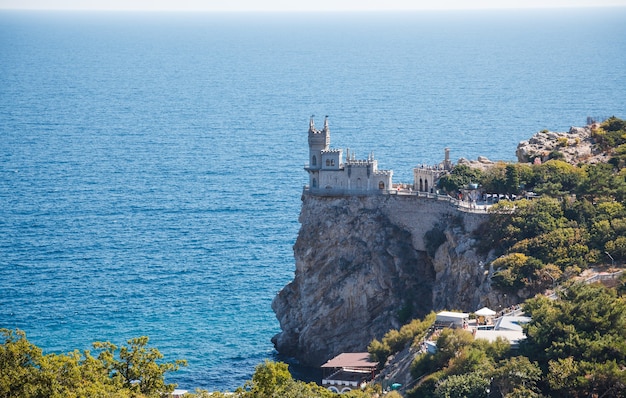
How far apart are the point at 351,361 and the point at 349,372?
5.67 feet

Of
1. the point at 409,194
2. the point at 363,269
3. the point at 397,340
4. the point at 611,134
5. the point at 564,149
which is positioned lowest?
the point at 397,340

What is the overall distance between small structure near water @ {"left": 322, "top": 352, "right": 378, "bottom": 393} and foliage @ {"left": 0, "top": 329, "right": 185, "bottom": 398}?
21589 mm

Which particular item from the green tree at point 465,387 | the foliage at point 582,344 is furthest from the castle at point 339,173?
the green tree at point 465,387

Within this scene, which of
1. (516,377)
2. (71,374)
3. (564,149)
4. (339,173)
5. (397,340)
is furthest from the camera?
(564,149)

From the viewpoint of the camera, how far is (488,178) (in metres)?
114

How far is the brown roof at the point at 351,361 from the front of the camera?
318 feet

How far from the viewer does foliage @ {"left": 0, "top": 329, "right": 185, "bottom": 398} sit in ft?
223

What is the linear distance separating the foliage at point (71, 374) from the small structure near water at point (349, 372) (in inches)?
850

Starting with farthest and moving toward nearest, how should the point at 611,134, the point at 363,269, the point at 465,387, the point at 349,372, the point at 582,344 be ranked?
the point at 611,134, the point at 363,269, the point at 349,372, the point at 582,344, the point at 465,387

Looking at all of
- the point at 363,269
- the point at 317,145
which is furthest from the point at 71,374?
the point at 317,145

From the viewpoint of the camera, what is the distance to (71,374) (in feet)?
229

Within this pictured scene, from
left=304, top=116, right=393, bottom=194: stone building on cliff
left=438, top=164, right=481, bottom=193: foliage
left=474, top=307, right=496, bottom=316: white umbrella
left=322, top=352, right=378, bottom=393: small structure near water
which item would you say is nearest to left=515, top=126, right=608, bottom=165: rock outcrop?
left=438, top=164, right=481, bottom=193: foliage

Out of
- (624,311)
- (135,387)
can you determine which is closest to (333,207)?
(624,311)

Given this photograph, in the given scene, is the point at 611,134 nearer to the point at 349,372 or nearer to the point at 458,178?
the point at 458,178
